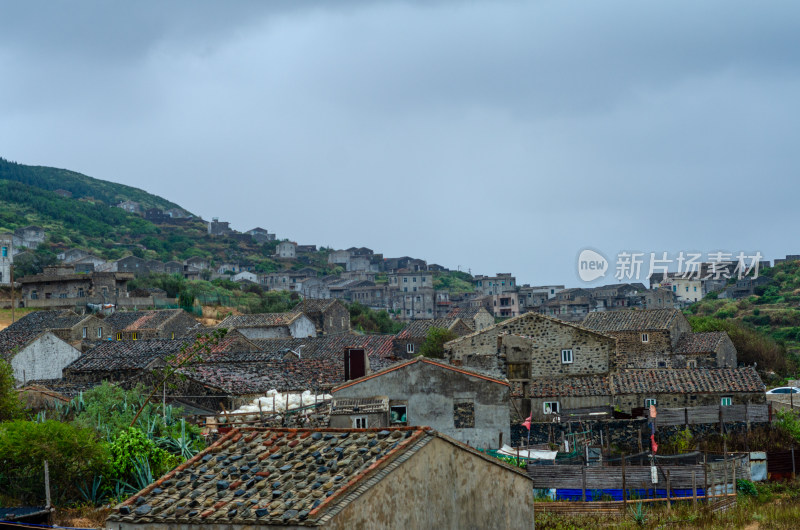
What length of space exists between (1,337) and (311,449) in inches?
1705

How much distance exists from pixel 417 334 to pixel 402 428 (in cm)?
5190

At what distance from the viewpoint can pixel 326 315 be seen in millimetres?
71188

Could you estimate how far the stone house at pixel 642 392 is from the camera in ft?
105

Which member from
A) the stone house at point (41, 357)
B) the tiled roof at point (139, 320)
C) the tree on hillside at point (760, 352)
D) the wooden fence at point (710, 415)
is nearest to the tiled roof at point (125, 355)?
the stone house at point (41, 357)

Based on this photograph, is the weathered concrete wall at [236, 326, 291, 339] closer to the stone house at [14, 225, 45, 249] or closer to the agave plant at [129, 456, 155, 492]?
the agave plant at [129, 456, 155, 492]

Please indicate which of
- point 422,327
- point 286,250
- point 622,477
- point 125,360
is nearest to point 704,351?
point 422,327

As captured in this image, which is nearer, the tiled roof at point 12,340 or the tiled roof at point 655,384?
the tiled roof at point 655,384

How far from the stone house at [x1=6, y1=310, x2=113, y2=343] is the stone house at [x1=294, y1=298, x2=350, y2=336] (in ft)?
57.7

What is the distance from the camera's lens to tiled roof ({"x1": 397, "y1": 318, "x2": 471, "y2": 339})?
209 ft

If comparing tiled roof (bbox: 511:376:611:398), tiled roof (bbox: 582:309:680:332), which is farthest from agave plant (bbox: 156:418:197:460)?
tiled roof (bbox: 582:309:680:332)

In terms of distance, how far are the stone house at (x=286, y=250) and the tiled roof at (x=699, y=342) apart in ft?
367

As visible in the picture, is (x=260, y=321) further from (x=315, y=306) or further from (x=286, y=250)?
(x=286, y=250)

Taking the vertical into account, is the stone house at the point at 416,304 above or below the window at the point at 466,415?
above

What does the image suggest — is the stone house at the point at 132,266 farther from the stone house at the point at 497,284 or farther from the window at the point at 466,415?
the window at the point at 466,415
